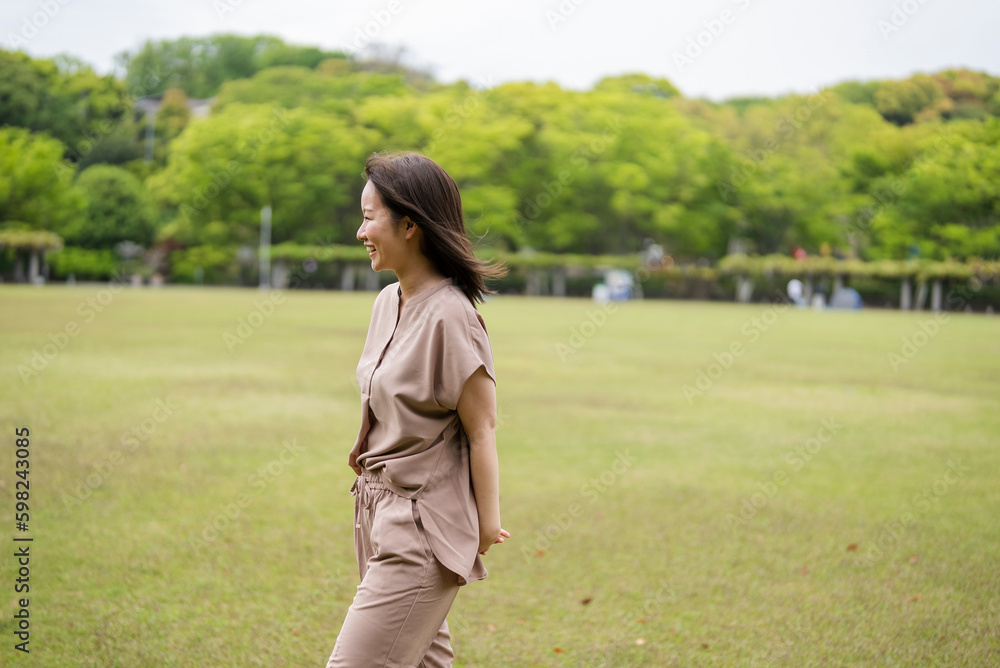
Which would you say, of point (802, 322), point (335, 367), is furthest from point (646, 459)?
point (802, 322)

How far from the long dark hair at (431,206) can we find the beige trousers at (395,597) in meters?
0.62

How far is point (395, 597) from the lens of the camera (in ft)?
7.70

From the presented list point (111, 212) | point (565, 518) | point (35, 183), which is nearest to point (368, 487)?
point (565, 518)

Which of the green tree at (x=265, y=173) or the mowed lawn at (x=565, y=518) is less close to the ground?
the green tree at (x=265, y=173)

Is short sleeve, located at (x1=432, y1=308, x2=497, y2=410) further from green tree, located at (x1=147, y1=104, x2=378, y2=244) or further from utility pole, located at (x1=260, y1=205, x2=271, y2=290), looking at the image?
utility pole, located at (x1=260, y1=205, x2=271, y2=290)

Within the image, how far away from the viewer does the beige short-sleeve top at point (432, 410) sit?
7.70ft

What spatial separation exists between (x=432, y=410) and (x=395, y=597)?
473mm

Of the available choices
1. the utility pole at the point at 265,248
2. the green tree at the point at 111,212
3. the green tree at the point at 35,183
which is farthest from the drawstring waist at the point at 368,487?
the green tree at the point at 111,212

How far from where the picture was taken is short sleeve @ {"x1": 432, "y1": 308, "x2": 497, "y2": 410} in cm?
234

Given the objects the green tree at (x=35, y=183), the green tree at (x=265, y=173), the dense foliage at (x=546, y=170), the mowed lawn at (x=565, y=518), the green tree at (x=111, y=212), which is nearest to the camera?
the mowed lawn at (x=565, y=518)

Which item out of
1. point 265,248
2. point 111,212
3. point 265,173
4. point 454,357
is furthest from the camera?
point 111,212

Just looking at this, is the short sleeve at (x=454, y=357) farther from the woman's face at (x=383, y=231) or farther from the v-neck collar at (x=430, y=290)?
A: the woman's face at (x=383, y=231)

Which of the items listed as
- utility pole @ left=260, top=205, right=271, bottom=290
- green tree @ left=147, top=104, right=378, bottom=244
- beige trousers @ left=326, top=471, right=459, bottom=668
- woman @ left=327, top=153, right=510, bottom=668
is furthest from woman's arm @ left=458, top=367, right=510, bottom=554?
utility pole @ left=260, top=205, right=271, bottom=290

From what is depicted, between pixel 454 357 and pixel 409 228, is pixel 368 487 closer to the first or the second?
pixel 454 357
